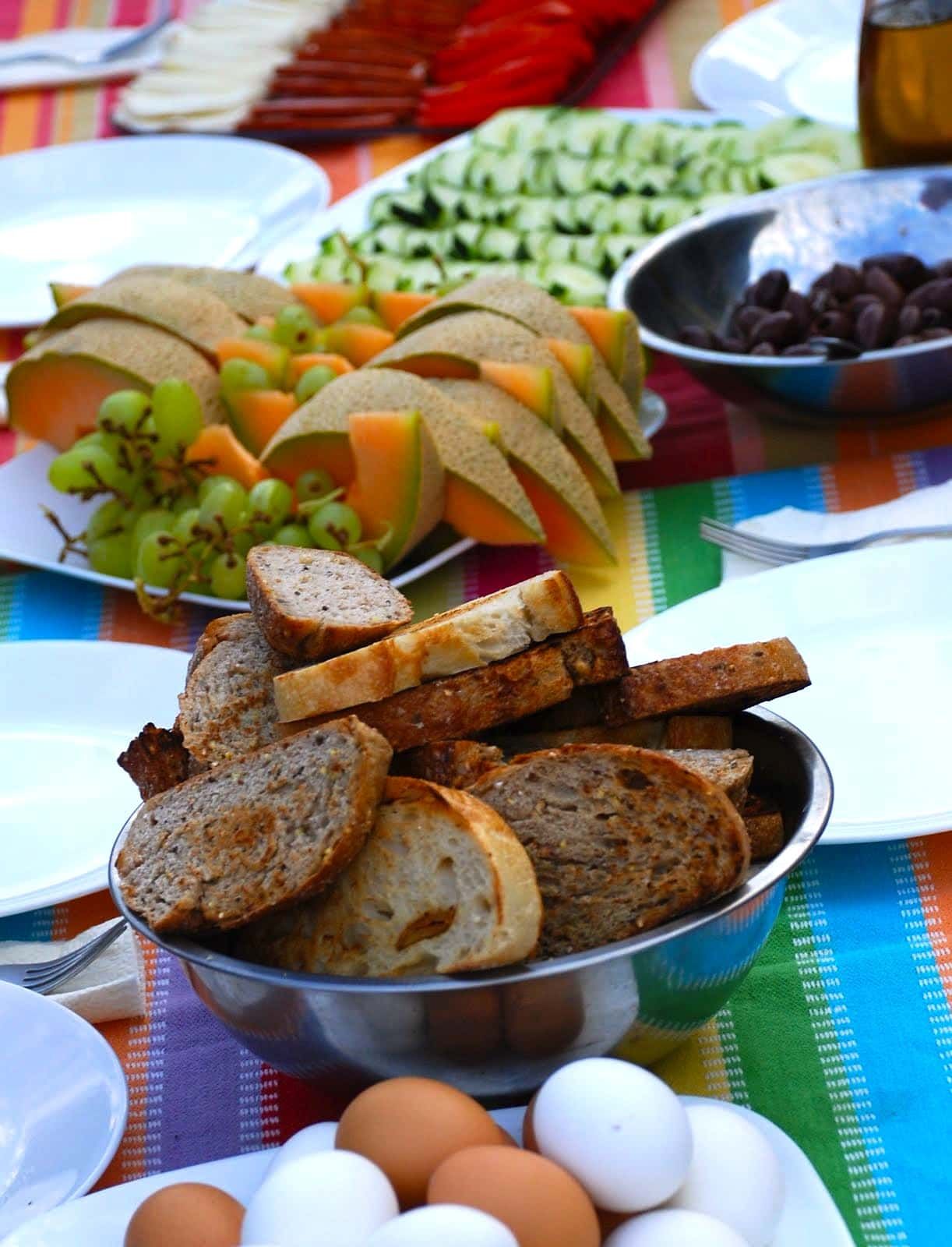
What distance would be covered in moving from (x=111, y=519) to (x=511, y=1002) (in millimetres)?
909

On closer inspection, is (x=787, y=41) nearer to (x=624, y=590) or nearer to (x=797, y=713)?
(x=624, y=590)

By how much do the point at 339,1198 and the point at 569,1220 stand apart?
9 centimetres

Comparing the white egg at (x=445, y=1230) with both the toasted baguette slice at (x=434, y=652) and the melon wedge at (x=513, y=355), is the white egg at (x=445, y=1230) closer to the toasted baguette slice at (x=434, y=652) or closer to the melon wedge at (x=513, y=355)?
the toasted baguette slice at (x=434, y=652)

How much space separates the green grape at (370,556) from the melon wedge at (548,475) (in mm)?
154

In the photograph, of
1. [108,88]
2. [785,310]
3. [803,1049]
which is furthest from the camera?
[108,88]

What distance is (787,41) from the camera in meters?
2.45

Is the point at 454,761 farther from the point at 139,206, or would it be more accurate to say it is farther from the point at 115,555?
the point at 139,206

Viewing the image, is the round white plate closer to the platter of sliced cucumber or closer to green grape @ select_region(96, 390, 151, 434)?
green grape @ select_region(96, 390, 151, 434)

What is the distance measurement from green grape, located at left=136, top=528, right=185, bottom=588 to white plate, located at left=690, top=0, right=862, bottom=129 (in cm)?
134

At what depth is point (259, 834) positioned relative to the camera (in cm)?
73

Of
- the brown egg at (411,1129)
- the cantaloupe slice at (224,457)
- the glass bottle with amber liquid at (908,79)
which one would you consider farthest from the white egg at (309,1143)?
the glass bottle with amber liquid at (908,79)

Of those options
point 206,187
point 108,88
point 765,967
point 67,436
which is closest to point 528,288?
point 67,436

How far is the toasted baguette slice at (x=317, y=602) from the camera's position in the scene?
0.83 m

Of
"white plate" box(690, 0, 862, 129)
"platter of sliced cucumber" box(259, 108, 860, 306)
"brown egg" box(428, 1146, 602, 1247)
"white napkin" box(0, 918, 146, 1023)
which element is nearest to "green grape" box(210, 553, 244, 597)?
"white napkin" box(0, 918, 146, 1023)
